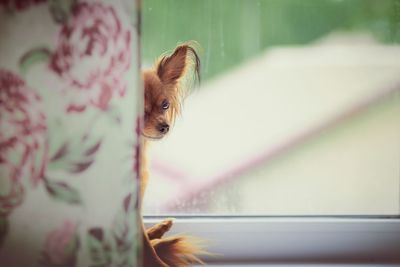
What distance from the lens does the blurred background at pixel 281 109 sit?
2.92 feet

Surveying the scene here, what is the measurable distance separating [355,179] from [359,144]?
70 mm

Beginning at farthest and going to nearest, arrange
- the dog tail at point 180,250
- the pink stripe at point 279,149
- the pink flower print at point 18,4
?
the pink stripe at point 279,149 < the dog tail at point 180,250 < the pink flower print at point 18,4

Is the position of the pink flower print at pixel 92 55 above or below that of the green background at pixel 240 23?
below

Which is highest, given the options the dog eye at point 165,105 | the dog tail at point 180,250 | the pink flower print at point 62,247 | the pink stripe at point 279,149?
the dog eye at point 165,105

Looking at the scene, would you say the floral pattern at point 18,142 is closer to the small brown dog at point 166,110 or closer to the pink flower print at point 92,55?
the pink flower print at point 92,55

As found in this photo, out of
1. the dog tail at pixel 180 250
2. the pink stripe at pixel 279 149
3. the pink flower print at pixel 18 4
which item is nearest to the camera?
the pink flower print at pixel 18 4

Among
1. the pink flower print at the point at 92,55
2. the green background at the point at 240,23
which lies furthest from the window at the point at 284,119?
the pink flower print at the point at 92,55

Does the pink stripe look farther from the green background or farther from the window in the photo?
the green background

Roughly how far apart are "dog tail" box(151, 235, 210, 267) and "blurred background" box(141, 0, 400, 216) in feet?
0.25

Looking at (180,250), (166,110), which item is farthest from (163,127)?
(180,250)

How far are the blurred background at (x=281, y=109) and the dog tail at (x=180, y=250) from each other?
0.25 ft

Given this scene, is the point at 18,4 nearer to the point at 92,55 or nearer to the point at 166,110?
the point at 92,55

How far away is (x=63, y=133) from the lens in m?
0.58

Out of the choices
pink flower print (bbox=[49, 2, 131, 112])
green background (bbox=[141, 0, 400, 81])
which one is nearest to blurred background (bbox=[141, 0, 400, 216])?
green background (bbox=[141, 0, 400, 81])
